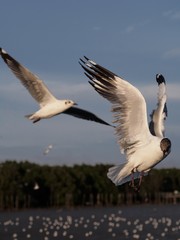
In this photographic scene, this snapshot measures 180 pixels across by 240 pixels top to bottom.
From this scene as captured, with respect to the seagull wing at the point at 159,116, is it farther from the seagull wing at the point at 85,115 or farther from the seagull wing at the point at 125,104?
the seagull wing at the point at 85,115

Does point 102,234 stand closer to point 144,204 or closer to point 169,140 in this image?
point 169,140

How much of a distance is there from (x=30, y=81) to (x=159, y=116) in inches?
119

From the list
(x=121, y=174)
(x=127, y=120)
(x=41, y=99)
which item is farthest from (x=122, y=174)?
(x=41, y=99)

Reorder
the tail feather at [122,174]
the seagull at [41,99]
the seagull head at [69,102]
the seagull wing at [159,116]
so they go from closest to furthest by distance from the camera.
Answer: the tail feather at [122,174], the seagull wing at [159,116], the seagull head at [69,102], the seagull at [41,99]

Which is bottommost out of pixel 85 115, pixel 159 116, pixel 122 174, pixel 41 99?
pixel 122 174

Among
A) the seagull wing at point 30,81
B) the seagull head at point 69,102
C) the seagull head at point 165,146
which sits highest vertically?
the seagull wing at point 30,81

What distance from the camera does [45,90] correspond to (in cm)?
1298

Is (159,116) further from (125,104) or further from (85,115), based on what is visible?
(85,115)

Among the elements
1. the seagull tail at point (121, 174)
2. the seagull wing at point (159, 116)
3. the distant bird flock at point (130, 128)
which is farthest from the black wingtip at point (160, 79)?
the seagull tail at point (121, 174)

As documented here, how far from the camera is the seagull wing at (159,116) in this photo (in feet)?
34.9

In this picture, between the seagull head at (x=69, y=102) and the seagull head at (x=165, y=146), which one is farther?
the seagull head at (x=69, y=102)

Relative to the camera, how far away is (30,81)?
510 inches

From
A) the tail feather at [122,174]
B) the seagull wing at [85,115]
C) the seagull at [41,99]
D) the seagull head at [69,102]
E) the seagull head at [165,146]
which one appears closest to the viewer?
the seagull head at [165,146]

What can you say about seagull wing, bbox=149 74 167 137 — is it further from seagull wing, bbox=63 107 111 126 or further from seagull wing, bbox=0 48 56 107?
seagull wing, bbox=0 48 56 107
